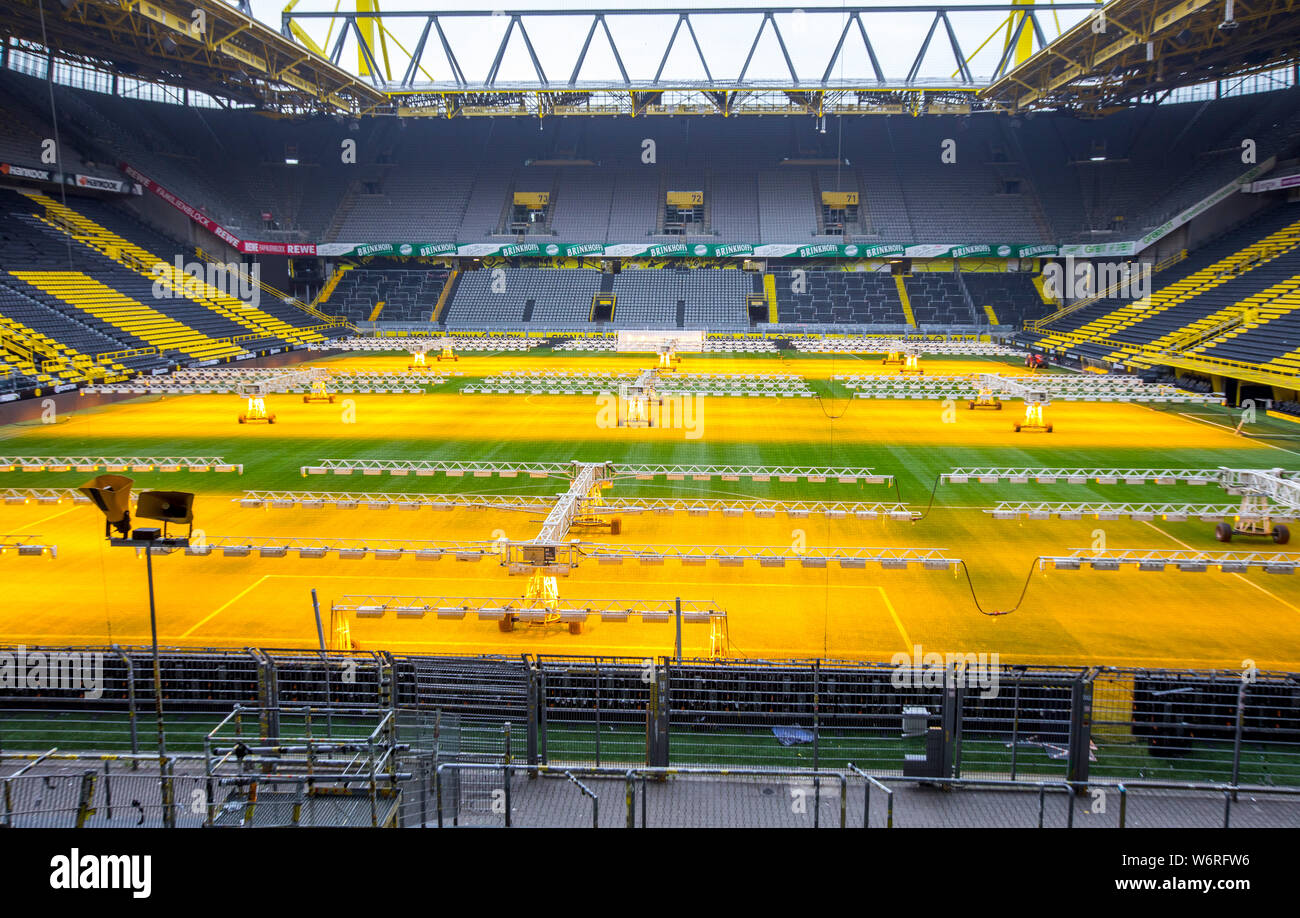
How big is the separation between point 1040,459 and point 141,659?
90.1 feet

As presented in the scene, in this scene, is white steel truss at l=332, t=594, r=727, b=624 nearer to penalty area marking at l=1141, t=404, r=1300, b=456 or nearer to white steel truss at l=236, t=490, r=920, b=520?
white steel truss at l=236, t=490, r=920, b=520

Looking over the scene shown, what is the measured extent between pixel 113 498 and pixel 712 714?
751 cm

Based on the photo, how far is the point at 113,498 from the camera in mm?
9359

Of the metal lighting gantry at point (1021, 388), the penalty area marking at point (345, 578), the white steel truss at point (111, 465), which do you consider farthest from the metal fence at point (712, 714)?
the metal lighting gantry at point (1021, 388)

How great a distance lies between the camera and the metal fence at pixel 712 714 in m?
9.91

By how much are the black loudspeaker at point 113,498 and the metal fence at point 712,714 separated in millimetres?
1971

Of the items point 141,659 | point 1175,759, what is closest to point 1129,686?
point 1175,759

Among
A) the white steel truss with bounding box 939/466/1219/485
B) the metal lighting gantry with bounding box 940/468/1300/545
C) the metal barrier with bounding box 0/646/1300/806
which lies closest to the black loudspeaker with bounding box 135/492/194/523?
the metal barrier with bounding box 0/646/1300/806

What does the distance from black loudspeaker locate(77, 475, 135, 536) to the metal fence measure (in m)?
1.97

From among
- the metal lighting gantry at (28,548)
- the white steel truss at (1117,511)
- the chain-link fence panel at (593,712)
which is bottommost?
the chain-link fence panel at (593,712)

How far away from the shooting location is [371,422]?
3831 centimetres

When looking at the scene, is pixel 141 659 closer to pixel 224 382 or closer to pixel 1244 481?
pixel 1244 481

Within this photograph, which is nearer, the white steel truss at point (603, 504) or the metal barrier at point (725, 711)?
the metal barrier at point (725, 711)

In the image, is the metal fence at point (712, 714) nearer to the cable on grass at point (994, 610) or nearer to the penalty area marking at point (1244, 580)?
the cable on grass at point (994, 610)
